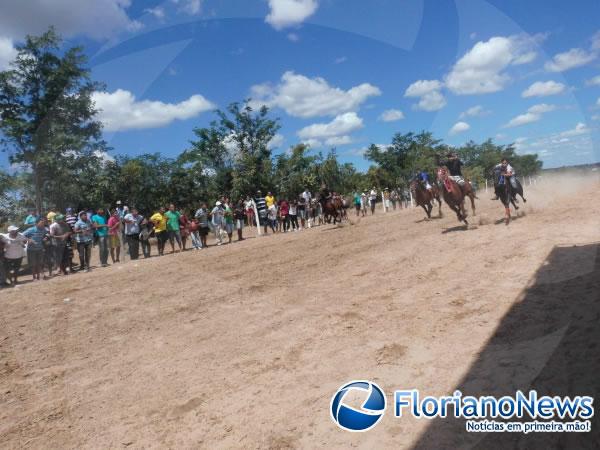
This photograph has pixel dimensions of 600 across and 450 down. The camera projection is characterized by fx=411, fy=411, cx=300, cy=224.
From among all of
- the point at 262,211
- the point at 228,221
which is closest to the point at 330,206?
the point at 262,211

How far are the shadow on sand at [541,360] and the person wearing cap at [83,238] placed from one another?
483 inches

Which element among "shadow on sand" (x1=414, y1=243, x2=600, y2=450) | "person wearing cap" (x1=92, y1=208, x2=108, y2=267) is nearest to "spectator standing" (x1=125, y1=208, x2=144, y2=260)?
"person wearing cap" (x1=92, y1=208, x2=108, y2=267)

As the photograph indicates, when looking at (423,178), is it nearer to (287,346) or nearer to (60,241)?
(287,346)

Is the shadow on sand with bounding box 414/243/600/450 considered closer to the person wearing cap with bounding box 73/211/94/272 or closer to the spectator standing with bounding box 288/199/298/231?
the person wearing cap with bounding box 73/211/94/272

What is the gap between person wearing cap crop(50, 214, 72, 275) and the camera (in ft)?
41.1

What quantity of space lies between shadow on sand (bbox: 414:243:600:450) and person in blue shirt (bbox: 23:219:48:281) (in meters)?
12.4

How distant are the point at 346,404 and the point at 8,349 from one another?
18.1 feet

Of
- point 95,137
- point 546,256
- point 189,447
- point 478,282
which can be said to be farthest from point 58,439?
point 95,137

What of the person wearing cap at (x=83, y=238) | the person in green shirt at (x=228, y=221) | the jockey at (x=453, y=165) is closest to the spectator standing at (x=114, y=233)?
the person wearing cap at (x=83, y=238)

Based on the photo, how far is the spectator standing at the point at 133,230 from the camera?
1453cm

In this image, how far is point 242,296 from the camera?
→ 26.5 ft

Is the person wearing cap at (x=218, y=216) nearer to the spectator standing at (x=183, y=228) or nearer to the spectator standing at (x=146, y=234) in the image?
the spectator standing at (x=183, y=228)

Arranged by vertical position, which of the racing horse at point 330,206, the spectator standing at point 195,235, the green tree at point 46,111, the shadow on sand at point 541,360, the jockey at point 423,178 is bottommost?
the shadow on sand at point 541,360

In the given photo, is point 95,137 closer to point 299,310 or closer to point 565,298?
point 299,310
